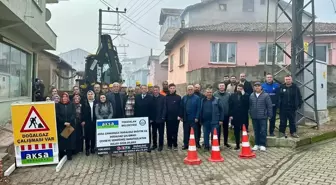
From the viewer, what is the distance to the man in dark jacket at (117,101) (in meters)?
8.53

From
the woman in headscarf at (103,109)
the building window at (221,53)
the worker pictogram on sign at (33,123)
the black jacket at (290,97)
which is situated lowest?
the worker pictogram on sign at (33,123)

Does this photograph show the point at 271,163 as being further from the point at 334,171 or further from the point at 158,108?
the point at 158,108

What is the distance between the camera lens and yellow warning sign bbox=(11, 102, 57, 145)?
7152 mm

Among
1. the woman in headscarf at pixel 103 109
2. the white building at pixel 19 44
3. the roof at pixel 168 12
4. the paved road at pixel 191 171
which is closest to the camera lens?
the paved road at pixel 191 171

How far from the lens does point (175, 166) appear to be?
7.16m

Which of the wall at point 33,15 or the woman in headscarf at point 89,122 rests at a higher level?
the wall at point 33,15

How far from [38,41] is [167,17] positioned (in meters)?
25.2

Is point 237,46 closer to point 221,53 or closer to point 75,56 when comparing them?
point 221,53

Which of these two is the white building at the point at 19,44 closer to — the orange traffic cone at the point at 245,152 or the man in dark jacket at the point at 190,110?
the man in dark jacket at the point at 190,110

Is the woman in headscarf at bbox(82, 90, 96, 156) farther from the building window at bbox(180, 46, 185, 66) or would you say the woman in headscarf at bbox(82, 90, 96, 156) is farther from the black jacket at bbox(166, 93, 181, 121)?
the building window at bbox(180, 46, 185, 66)

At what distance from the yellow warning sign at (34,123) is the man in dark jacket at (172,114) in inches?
113

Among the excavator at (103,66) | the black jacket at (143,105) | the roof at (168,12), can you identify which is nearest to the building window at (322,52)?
the excavator at (103,66)

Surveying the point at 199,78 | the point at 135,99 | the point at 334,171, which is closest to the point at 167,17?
the point at 199,78

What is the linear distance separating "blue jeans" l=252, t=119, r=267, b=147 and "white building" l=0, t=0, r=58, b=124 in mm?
7006
